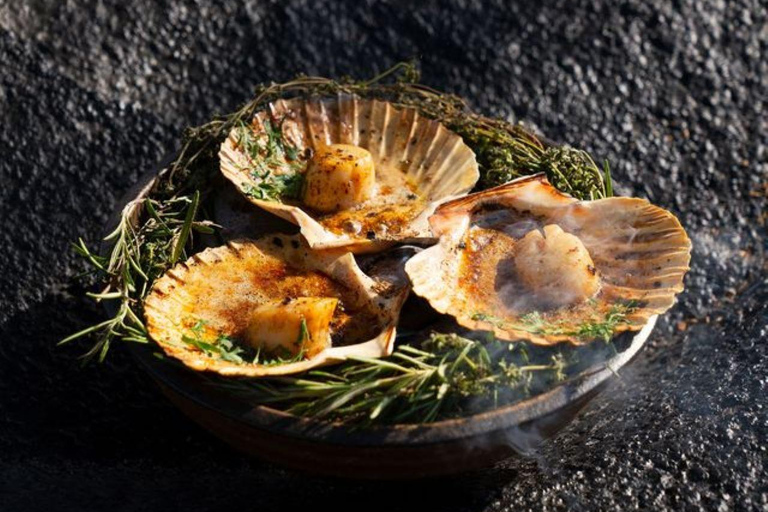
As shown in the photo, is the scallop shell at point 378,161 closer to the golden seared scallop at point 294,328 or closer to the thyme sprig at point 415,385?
the golden seared scallop at point 294,328

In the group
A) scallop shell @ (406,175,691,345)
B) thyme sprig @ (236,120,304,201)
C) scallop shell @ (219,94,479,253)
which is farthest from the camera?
thyme sprig @ (236,120,304,201)

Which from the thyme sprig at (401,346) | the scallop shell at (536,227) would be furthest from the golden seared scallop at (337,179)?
the scallop shell at (536,227)

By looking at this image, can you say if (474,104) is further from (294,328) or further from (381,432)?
(381,432)

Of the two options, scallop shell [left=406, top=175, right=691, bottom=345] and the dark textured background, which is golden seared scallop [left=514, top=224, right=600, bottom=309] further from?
the dark textured background

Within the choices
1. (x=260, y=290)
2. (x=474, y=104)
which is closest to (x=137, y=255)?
(x=260, y=290)

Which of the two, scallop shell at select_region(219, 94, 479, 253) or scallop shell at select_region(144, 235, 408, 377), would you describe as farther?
scallop shell at select_region(219, 94, 479, 253)

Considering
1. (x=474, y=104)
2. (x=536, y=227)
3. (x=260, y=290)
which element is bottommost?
(x=474, y=104)

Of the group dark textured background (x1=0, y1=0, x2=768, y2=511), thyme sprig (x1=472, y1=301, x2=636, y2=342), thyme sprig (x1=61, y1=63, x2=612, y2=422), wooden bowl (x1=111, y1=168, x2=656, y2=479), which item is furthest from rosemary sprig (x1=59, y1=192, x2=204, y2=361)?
thyme sprig (x1=472, y1=301, x2=636, y2=342)
